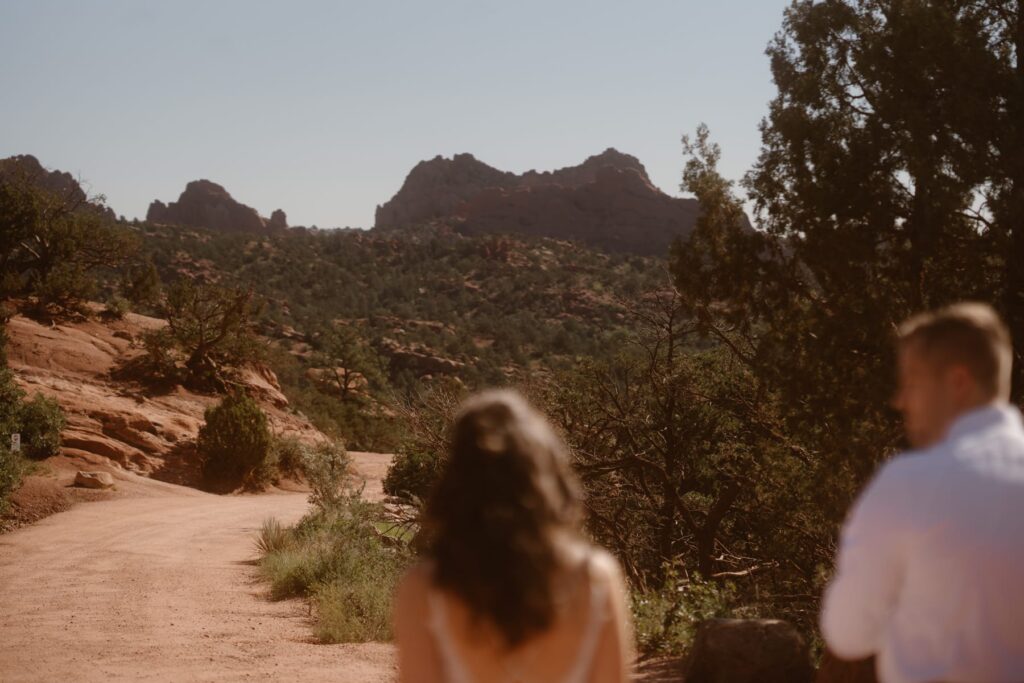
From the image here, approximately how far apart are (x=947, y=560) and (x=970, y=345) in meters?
0.43

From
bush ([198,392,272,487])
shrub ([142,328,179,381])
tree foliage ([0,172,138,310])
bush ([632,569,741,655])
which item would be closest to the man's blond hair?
bush ([632,569,741,655])

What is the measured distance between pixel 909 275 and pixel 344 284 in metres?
57.3

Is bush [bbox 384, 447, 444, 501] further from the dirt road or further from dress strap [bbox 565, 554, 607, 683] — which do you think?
dress strap [bbox 565, 554, 607, 683]

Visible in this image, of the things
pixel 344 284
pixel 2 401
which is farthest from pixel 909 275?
pixel 344 284

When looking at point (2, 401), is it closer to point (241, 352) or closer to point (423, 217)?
point (241, 352)

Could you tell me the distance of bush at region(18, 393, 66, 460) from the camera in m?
20.6

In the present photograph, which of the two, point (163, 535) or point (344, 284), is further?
point (344, 284)

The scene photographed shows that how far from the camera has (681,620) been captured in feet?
27.8

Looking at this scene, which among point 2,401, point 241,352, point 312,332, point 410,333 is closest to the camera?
point 2,401

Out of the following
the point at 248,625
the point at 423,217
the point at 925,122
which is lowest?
the point at 248,625

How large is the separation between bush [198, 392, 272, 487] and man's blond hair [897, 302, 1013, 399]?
938 inches

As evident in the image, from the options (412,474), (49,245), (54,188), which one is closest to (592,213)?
(54,188)

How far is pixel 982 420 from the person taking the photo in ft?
6.06

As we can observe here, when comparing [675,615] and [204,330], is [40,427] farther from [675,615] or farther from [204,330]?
[675,615]
